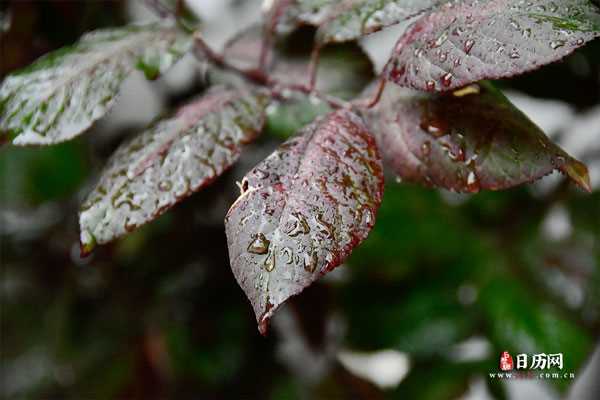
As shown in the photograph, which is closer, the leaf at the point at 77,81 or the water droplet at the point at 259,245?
the water droplet at the point at 259,245

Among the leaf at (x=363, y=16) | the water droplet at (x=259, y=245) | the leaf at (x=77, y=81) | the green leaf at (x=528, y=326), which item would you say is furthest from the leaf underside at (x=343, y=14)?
the green leaf at (x=528, y=326)

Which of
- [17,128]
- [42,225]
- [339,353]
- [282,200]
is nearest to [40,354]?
[42,225]

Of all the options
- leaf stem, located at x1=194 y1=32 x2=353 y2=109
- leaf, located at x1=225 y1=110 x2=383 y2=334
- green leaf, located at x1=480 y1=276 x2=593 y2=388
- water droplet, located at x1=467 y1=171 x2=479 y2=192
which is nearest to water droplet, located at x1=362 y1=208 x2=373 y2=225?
leaf, located at x1=225 y1=110 x2=383 y2=334

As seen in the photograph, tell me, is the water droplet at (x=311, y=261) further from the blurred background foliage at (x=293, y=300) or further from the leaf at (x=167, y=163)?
the blurred background foliage at (x=293, y=300)

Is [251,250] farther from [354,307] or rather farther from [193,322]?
[193,322]

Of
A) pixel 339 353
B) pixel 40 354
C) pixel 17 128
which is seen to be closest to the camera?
pixel 17 128

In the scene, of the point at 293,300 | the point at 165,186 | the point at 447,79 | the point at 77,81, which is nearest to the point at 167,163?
the point at 165,186
